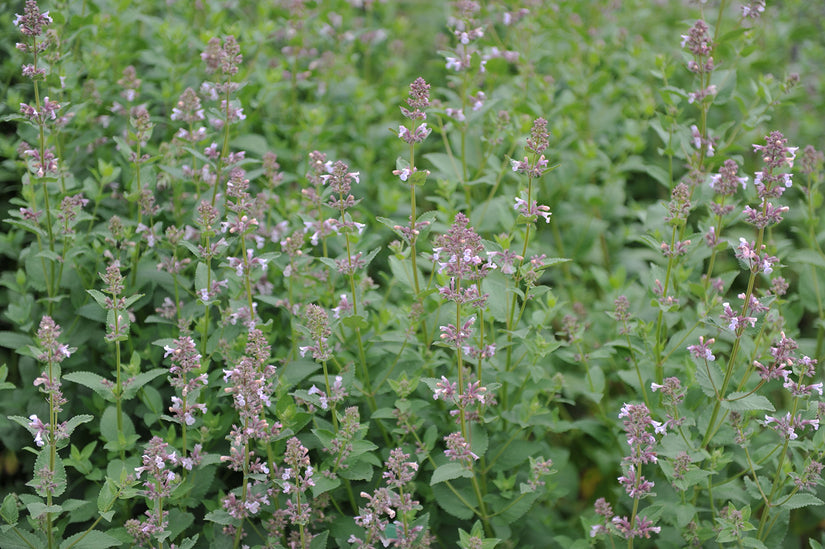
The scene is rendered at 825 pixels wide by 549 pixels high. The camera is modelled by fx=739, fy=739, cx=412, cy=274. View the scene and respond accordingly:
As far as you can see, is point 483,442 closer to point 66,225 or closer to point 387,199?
point 387,199

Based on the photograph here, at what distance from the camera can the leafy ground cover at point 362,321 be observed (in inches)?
123

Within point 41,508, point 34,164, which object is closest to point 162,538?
point 41,508

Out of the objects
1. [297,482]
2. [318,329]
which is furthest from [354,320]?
[297,482]

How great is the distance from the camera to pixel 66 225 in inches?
142

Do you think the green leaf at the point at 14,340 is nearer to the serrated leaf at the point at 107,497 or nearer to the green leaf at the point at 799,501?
the serrated leaf at the point at 107,497

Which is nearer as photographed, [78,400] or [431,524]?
[431,524]

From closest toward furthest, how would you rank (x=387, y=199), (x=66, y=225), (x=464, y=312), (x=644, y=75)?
(x=464, y=312) → (x=66, y=225) → (x=387, y=199) → (x=644, y=75)

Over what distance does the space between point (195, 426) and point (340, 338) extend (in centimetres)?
82

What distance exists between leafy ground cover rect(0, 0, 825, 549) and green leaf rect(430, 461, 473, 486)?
15 mm

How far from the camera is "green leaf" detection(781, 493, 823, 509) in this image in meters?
3.17

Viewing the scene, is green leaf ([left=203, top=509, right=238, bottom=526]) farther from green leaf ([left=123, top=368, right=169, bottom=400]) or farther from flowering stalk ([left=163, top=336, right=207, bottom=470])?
green leaf ([left=123, top=368, right=169, bottom=400])

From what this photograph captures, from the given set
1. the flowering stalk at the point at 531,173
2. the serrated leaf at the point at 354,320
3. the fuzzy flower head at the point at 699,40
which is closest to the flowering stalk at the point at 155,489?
the serrated leaf at the point at 354,320

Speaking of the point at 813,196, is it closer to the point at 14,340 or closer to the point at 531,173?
the point at 531,173

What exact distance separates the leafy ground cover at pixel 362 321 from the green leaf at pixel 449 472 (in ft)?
0.05
